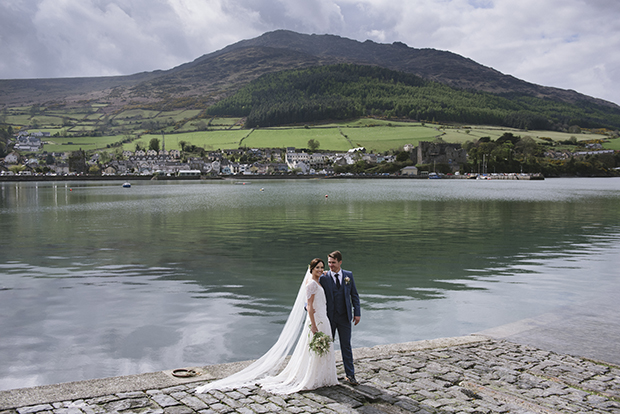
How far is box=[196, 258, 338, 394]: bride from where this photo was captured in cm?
679

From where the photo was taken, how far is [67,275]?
16828mm

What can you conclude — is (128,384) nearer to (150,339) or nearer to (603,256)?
(150,339)

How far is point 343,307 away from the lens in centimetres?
725

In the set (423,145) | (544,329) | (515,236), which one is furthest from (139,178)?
(544,329)

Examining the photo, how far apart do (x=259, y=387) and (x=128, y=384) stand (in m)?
1.94

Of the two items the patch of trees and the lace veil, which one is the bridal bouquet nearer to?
the lace veil

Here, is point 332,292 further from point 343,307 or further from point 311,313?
Result: point 311,313

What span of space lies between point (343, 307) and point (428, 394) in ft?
5.64

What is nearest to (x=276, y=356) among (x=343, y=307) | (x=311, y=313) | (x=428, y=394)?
(x=311, y=313)

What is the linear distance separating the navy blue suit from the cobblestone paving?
44 cm

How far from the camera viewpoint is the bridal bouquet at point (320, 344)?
676cm

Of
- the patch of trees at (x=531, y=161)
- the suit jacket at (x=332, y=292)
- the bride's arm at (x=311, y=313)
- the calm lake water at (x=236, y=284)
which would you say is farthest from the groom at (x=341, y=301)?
the patch of trees at (x=531, y=161)

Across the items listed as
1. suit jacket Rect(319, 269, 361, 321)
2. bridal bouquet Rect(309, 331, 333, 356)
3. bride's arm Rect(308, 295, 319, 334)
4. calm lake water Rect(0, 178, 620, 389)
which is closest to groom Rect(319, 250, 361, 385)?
suit jacket Rect(319, 269, 361, 321)

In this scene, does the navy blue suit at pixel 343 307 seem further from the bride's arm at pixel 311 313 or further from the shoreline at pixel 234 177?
the shoreline at pixel 234 177
